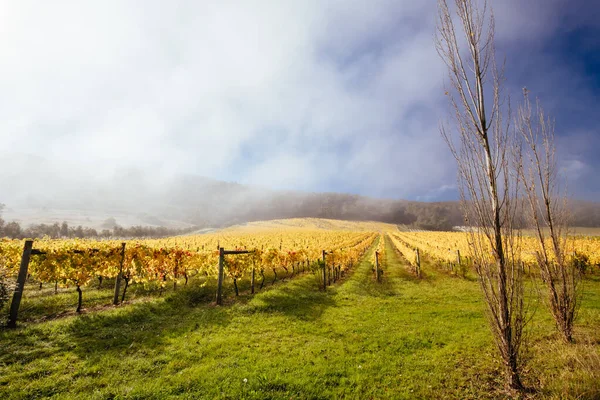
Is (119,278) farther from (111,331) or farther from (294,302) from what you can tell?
(294,302)

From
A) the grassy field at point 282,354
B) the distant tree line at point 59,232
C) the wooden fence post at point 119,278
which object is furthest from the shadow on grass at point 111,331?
the distant tree line at point 59,232

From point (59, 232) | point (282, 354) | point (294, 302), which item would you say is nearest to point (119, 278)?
point (294, 302)

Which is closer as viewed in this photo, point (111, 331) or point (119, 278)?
point (111, 331)

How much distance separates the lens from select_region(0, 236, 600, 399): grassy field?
470 centimetres

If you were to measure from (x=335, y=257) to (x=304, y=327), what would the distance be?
949 cm

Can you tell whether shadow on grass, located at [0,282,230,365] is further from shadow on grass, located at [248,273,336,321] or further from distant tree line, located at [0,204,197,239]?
distant tree line, located at [0,204,197,239]

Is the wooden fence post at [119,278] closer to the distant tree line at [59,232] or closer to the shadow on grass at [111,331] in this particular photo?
the shadow on grass at [111,331]

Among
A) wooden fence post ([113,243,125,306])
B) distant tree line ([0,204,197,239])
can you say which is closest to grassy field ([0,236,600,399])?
wooden fence post ([113,243,125,306])

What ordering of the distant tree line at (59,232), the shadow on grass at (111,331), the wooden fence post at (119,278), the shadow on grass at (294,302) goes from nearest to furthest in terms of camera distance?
the shadow on grass at (111,331) → the shadow on grass at (294,302) → the wooden fence post at (119,278) → the distant tree line at (59,232)

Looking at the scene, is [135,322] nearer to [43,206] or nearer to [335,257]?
[335,257]

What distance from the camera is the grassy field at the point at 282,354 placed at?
4.70 metres

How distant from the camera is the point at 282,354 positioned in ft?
20.8

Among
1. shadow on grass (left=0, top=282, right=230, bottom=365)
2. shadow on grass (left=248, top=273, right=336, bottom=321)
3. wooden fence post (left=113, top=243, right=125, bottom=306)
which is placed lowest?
shadow on grass (left=248, top=273, right=336, bottom=321)

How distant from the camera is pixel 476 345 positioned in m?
6.51
